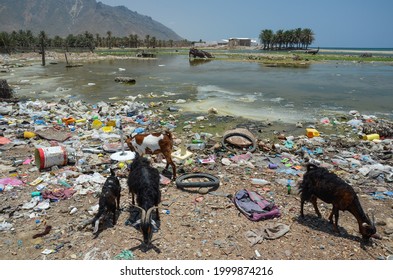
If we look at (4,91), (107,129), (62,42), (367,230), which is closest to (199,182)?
(367,230)

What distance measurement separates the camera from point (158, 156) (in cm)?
735

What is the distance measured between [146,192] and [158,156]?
10.2 feet

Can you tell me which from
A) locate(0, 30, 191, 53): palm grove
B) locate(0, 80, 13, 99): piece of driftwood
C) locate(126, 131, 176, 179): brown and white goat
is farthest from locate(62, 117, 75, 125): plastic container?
locate(0, 30, 191, 53): palm grove

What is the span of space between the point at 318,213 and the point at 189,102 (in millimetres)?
10548

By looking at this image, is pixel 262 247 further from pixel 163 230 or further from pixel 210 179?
pixel 210 179

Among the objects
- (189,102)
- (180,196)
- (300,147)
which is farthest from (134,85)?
(180,196)

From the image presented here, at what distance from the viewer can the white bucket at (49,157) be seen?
6195 millimetres

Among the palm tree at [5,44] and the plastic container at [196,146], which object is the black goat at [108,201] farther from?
the palm tree at [5,44]

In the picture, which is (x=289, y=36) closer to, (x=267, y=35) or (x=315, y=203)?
(x=267, y=35)

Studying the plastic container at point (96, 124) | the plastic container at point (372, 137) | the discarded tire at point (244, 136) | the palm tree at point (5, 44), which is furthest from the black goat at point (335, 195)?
the palm tree at point (5, 44)

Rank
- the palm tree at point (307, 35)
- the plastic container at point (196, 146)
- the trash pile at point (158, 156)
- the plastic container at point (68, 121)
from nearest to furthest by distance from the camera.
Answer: the trash pile at point (158, 156)
the plastic container at point (196, 146)
the plastic container at point (68, 121)
the palm tree at point (307, 35)

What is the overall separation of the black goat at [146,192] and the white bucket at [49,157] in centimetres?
255

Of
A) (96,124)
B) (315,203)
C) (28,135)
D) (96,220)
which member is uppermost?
(96,124)

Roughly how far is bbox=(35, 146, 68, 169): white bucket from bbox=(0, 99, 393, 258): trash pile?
21mm
